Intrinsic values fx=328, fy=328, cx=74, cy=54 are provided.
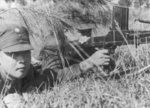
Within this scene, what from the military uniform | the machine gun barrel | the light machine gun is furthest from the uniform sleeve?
the machine gun barrel

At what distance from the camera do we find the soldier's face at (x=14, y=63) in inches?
71.4

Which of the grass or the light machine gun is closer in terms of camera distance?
the grass

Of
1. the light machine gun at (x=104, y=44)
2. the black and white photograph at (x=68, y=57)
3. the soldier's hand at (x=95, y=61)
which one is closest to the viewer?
the black and white photograph at (x=68, y=57)

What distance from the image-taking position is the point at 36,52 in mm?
2420

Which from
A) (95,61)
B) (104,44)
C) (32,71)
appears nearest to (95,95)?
(95,61)

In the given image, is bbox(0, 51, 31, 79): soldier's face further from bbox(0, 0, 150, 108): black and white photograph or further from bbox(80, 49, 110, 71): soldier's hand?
bbox(80, 49, 110, 71): soldier's hand

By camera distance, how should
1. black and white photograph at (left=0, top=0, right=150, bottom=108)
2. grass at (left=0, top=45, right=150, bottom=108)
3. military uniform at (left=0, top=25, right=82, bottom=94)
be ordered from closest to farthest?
1. grass at (left=0, top=45, right=150, bottom=108)
2. black and white photograph at (left=0, top=0, right=150, bottom=108)
3. military uniform at (left=0, top=25, right=82, bottom=94)

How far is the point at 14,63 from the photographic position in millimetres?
1810

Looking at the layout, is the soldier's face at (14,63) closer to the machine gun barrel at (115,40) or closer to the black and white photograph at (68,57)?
the black and white photograph at (68,57)

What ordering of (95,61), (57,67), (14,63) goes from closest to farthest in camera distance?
(14,63) < (95,61) < (57,67)

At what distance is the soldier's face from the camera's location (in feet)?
5.95

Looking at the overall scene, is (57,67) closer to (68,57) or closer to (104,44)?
(68,57)

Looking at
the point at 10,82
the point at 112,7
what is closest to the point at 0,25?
the point at 10,82

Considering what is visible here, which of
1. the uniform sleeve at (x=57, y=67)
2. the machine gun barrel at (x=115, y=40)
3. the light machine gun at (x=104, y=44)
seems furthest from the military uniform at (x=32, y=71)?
the machine gun barrel at (x=115, y=40)
